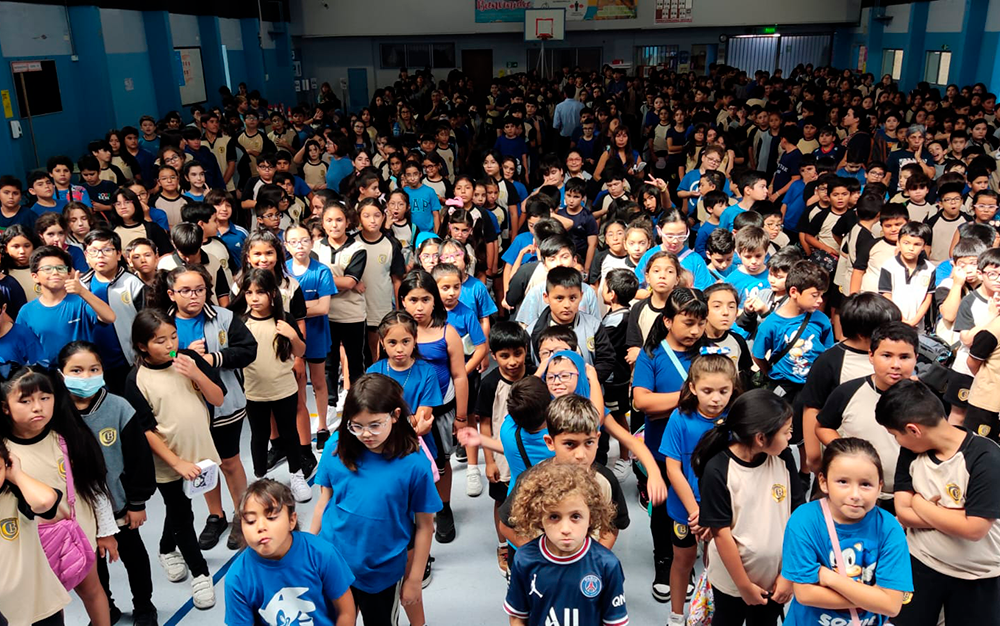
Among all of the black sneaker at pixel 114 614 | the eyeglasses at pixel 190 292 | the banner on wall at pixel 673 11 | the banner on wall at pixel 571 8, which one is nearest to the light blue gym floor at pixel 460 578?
the black sneaker at pixel 114 614

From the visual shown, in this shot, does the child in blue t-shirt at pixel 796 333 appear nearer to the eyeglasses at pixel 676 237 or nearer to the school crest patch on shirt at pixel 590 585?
the eyeglasses at pixel 676 237

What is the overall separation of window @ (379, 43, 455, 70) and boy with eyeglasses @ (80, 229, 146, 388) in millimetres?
17145

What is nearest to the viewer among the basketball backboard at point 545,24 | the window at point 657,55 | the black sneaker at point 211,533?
the black sneaker at point 211,533

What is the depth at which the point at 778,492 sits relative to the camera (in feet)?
8.83

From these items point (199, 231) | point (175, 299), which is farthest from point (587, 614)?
point (199, 231)

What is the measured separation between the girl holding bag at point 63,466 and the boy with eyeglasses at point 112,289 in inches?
62.6

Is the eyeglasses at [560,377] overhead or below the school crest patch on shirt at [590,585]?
overhead

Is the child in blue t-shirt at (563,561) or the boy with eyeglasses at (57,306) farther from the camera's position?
the boy with eyeglasses at (57,306)

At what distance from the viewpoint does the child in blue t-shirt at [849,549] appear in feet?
7.50


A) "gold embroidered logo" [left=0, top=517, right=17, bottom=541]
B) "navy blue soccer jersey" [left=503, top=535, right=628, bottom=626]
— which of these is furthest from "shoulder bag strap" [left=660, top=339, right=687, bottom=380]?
"gold embroidered logo" [left=0, top=517, right=17, bottom=541]

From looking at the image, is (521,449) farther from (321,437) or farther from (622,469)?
(321,437)

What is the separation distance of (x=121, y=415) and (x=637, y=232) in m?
3.24

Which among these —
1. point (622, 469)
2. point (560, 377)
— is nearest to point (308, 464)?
point (622, 469)

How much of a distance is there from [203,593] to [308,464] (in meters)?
1.21
